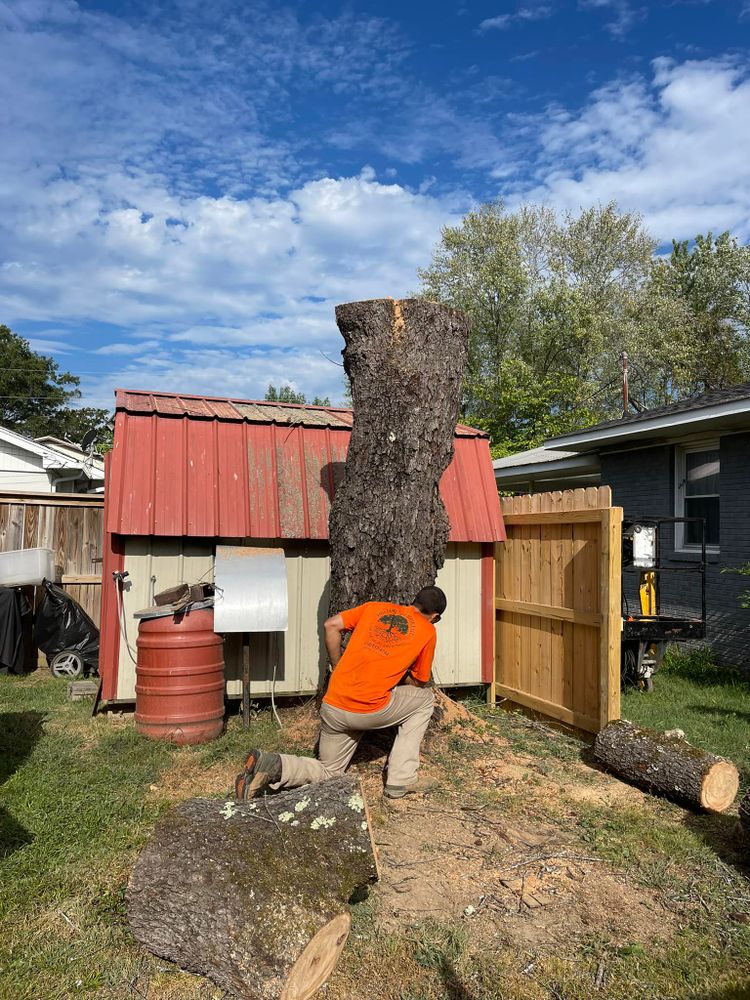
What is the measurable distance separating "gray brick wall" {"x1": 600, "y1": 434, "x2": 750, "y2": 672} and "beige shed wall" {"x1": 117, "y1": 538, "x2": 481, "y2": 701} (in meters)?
3.75

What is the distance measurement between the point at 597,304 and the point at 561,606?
2597cm

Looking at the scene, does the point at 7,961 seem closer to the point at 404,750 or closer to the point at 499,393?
the point at 404,750

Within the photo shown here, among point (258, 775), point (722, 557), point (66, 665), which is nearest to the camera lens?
point (258, 775)

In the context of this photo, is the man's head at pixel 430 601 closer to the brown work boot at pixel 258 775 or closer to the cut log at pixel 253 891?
the brown work boot at pixel 258 775

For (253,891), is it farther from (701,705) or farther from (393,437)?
(701,705)

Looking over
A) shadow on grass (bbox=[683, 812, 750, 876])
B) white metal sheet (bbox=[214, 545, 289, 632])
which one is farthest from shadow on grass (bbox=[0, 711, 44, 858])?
shadow on grass (bbox=[683, 812, 750, 876])

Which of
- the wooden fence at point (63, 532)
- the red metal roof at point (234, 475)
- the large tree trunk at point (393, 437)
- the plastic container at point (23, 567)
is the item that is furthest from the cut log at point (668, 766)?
the wooden fence at point (63, 532)

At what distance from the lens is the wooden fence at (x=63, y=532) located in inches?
383

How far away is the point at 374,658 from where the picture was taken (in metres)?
4.53

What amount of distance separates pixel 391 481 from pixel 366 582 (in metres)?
0.78

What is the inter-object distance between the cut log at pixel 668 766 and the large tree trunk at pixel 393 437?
183 centimetres

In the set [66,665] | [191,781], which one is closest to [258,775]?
[191,781]

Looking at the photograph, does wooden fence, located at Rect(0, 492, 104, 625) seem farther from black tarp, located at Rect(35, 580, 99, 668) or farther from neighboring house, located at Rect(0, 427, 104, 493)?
neighboring house, located at Rect(0, 427, 104, 493)

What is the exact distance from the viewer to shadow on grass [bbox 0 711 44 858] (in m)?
3.94
